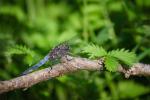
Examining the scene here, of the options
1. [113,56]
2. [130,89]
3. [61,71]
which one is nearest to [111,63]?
[113,56]

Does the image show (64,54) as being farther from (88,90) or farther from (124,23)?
(124,23)

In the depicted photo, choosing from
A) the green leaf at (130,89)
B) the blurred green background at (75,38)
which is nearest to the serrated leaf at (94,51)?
the blurred green background at (75,38)

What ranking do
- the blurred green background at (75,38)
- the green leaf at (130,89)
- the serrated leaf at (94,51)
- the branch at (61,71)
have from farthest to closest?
the green leaf at (130,89), the blurred green background at (75,38), the serrated leaf at (94,51), the branch at (61,71)

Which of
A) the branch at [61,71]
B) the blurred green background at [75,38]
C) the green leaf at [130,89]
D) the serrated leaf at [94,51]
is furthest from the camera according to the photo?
the green leaf at [130,89]

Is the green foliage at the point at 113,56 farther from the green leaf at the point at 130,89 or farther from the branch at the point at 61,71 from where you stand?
the green leaf at the point at 130,89

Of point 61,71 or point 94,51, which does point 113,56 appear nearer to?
point 94,51

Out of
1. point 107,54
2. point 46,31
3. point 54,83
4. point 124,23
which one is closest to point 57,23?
point 46,31
